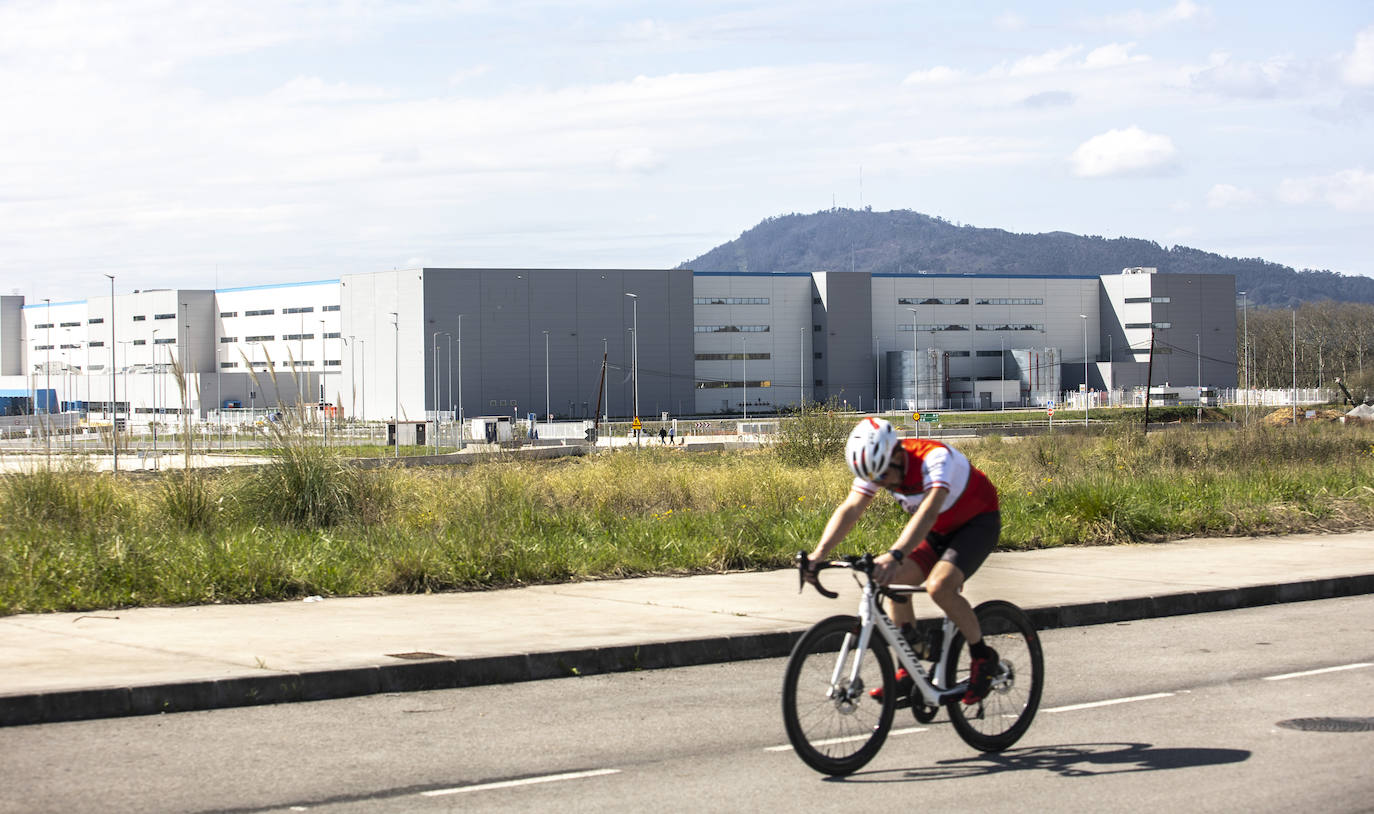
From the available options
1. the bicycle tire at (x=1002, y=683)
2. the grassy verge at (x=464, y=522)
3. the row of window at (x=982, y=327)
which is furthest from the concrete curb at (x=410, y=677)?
the row of window at (x=982, y=327)

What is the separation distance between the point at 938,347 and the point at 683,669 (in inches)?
4471

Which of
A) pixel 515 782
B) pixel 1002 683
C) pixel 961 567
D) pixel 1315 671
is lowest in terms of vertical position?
pixel 1315 671

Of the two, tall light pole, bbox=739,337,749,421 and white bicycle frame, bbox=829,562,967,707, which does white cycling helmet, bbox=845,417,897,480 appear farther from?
tall light pole, bbox=739,337,749,421

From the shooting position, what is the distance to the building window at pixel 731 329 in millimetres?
113062

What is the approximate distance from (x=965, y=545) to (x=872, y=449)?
0.80 metres

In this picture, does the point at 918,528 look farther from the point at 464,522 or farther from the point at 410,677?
the point at 464,522

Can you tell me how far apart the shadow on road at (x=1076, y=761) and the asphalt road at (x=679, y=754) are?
0.02 meters

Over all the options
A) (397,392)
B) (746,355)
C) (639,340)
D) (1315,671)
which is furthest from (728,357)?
(1315,671)

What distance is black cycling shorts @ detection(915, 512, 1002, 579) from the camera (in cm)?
669

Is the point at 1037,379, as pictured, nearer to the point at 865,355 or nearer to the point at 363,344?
the point at 865,355

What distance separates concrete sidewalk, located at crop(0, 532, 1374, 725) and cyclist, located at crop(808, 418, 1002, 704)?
3.37 m

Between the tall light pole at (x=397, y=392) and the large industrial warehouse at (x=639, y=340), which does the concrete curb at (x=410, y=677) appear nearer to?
the tall light pole at (x=397, y=392)

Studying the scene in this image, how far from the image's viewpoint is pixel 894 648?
6.59m

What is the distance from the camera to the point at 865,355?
117 metres
